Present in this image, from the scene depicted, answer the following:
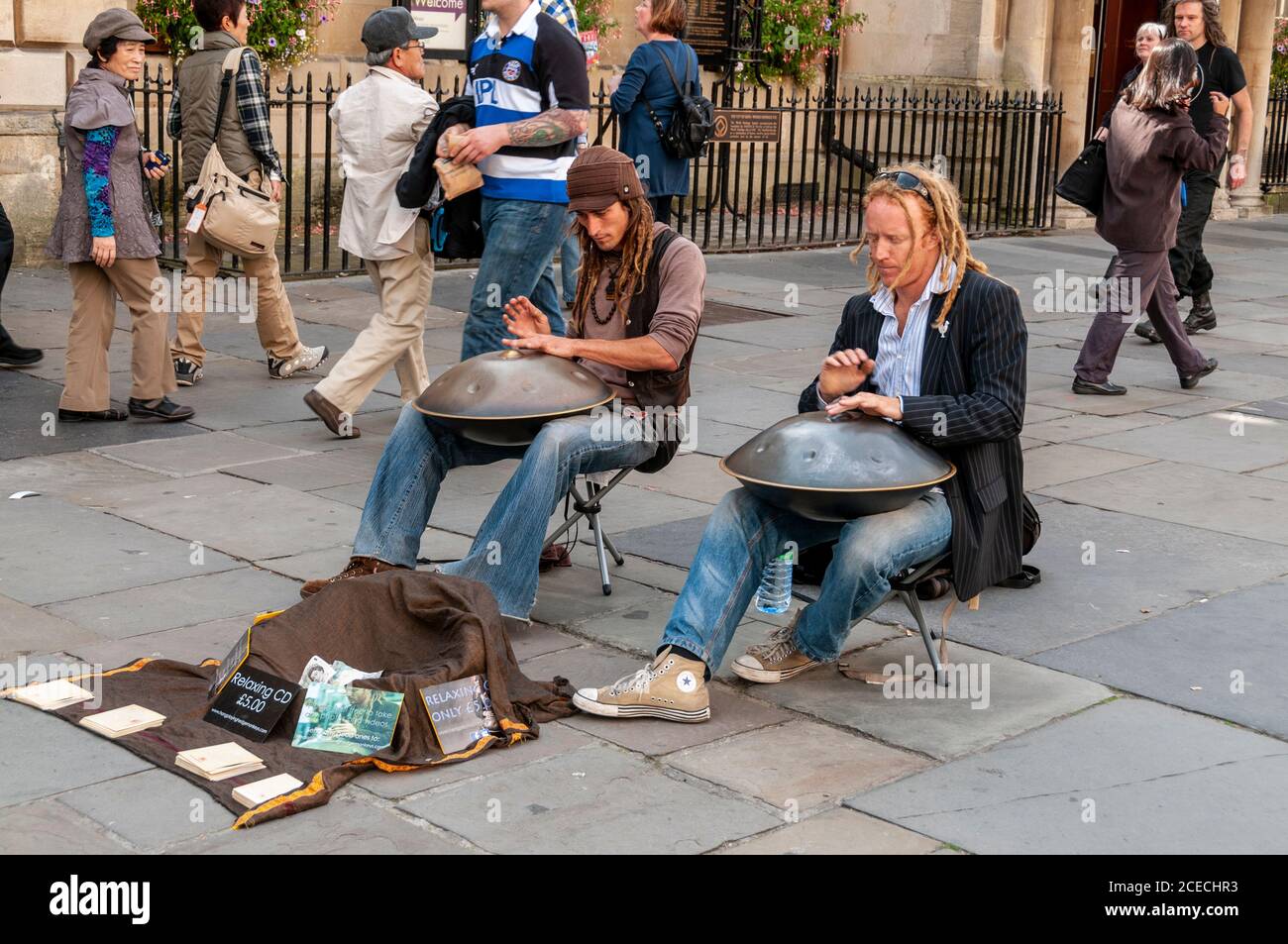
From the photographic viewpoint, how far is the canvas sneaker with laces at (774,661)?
458 cm

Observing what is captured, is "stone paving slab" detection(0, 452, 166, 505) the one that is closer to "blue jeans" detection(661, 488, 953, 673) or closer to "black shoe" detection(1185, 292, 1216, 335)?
"blue jeans" detection(661, 488, 953, 673)

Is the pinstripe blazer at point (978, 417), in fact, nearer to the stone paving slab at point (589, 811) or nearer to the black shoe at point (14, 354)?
the stone paving slab at point (589, 811)

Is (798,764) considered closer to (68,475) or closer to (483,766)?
(483,766)

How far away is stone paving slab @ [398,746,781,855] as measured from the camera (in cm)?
357

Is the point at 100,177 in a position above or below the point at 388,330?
above

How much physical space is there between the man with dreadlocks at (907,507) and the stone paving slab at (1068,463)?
248 cm

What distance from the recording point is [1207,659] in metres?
4.80

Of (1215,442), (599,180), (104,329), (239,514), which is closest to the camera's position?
(599,180)

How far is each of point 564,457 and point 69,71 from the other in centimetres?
777

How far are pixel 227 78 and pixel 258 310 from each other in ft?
3.81

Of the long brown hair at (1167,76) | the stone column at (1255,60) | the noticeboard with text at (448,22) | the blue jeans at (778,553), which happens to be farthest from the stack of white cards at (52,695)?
the stone column at (1255,60)

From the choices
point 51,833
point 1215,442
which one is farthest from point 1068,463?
point 51,833

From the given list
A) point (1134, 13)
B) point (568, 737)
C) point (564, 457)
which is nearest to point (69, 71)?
point (564, 457)

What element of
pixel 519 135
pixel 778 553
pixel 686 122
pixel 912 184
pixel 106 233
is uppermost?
pixel 686 122
